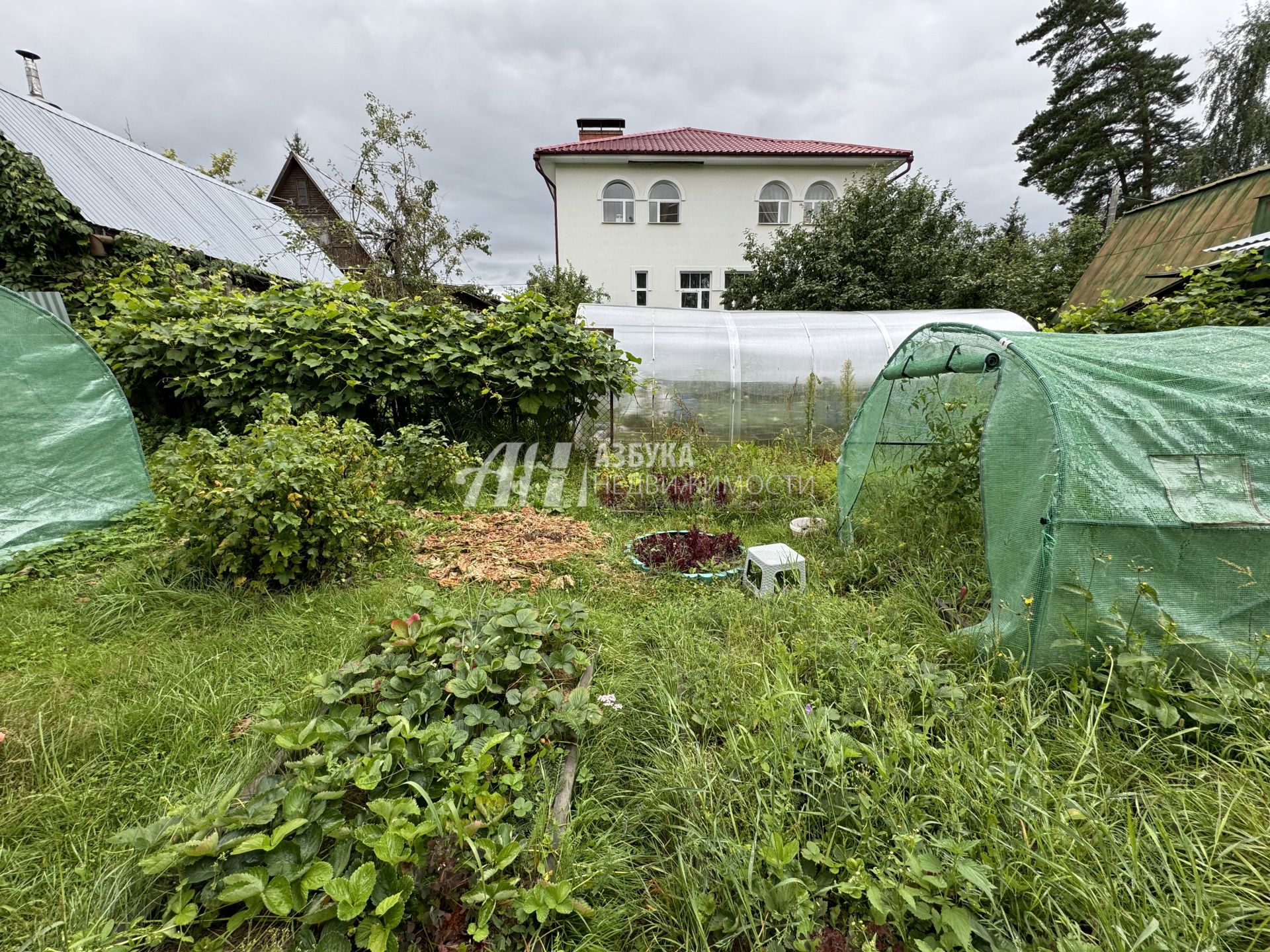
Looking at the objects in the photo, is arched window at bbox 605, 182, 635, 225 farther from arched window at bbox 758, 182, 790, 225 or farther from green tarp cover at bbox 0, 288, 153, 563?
green tarp cover at bbox 0, 288, 153, 563

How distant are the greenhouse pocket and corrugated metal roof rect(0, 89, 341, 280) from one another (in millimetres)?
8289

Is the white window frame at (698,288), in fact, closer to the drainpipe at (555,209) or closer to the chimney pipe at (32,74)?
the drainpipe at (555,209)

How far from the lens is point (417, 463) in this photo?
474 centimetres

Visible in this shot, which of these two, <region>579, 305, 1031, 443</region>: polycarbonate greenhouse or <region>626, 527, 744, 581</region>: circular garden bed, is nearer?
<region>626, 527, 744, 581</region>: circular garden bed

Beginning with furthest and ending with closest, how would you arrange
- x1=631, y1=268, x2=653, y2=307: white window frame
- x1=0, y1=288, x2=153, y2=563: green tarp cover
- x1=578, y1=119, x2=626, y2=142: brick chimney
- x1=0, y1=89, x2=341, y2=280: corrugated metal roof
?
x1=578, y1=119, x2=626, y2=142: brick chimney < x1=631, y1=268, x2=653, y2=307: white window frame < x1=0, y1=89, x2=341, y2=280: corrugated metal roof < x1=0, y1=288, x2=153, y2=563: green tarp cover

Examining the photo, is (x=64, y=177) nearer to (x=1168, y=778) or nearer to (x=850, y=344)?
(x=850, y=344)

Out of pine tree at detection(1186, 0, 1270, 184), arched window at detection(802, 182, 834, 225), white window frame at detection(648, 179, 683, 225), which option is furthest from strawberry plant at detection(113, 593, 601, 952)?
pine tree at detection(1186, 0, 1270, 184)

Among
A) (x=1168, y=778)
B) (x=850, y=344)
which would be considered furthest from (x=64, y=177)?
(x=1168, y=778)

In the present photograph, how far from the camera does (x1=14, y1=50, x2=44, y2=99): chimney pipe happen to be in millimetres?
11625

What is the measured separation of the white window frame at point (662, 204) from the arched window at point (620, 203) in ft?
1.65

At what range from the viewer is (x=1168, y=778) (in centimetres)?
154

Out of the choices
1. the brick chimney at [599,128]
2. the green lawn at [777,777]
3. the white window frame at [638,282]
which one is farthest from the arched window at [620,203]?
the green lawn at [777,777]

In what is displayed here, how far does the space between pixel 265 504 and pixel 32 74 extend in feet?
58.9

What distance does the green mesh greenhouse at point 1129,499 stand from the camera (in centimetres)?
189
